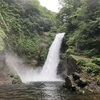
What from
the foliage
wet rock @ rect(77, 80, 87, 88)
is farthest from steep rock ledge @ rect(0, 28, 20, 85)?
the foliage

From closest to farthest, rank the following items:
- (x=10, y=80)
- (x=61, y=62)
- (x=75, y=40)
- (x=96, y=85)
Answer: (x=96, y=85)
(x=10, y=80)
(x=75, y=40)
(x=61, y=62)

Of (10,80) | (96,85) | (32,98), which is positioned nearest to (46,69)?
(10,80)

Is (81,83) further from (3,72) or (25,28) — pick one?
(25,28)

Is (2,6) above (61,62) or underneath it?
above

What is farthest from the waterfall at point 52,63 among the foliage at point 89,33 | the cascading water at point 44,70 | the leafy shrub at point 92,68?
the leafy shrub at point 92,68

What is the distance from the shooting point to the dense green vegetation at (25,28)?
125 feet

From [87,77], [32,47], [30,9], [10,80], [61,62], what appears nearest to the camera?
[87,77]

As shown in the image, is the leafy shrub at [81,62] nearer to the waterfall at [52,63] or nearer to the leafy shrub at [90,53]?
the leafy shrub at [90,53]

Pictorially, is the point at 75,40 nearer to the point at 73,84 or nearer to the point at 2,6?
the point at 73,84

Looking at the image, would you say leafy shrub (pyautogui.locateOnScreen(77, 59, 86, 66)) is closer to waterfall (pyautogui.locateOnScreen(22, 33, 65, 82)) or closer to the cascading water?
the cascading water

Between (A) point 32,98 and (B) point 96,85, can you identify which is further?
(B) point 96,85

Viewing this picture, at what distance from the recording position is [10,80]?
2477 centimetres

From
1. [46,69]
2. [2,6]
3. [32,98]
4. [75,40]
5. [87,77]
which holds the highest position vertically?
[2,6]

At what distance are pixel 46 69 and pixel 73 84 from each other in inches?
742
